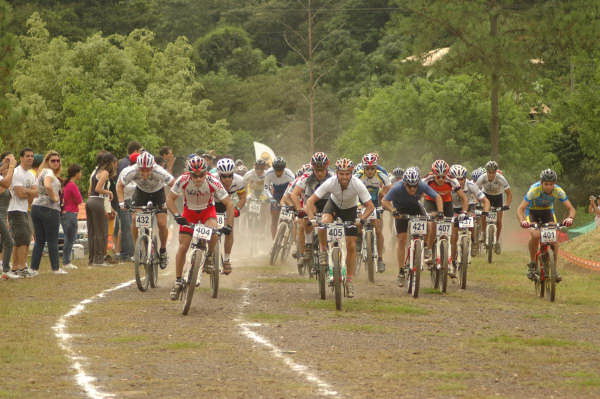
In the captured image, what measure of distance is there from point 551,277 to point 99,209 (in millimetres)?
8474

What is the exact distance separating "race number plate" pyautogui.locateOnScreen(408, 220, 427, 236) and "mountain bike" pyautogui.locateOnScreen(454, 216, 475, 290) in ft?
5.39

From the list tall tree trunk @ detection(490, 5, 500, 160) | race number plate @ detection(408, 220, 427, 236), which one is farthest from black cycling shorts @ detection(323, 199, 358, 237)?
tall tree trunk @ detection(490, 5, 500, 160)

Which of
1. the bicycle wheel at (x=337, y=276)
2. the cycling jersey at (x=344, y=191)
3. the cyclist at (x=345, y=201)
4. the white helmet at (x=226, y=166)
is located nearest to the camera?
the bicycle wheel at (x=337, y=276)

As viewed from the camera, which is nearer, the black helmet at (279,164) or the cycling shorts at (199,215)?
the cycling shorts at (199,215)

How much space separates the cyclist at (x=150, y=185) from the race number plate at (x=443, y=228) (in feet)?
13.7

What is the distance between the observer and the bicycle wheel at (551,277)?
730 inches

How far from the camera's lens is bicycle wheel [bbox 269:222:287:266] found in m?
23.6

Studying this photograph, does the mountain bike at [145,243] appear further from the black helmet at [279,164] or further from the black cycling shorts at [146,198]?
the black helmet at [279,164]

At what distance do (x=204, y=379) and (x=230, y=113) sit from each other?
79793 millimetres

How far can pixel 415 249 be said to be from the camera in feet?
59.3

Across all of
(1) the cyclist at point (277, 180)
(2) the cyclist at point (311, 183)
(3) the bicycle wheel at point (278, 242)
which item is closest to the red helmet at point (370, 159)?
(2) the cyclist at point (311, 183)

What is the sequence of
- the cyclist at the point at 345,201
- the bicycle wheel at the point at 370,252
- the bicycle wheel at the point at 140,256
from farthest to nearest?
1. the bicycle wheel at the point at 370,252
2. the bicycle wheel at the point at 140,256
3. the cyclist at the point at 345,201

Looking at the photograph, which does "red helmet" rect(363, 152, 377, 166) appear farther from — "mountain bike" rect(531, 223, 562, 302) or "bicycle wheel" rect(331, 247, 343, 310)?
"bicycle wheel" rect(331, 247, 343, 310)

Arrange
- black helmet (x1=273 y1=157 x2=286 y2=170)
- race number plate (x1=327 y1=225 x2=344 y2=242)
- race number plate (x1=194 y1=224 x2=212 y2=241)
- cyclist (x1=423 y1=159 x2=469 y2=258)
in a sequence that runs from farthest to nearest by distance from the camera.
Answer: black helmet (x1=273 y1=157 x2=286 y2=170) < cyclist (x1=423 y1=159 x2=469 y2=258) < race number plate (x1=327 y1=225 x2=344 y2=242) < race number plate (x1=194 y1=224 x2=212 y2=241)
